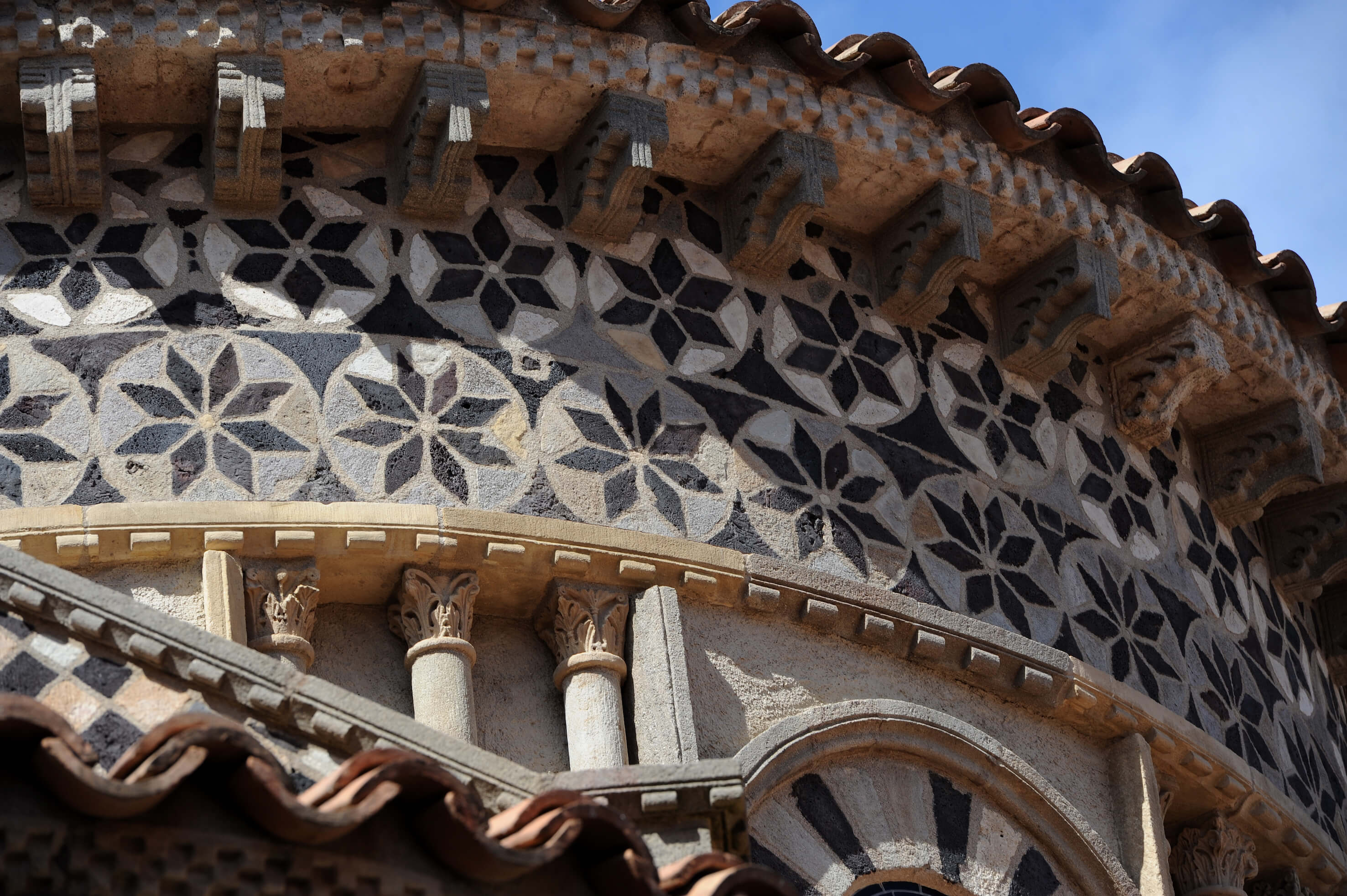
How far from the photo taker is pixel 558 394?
→ 6133mm

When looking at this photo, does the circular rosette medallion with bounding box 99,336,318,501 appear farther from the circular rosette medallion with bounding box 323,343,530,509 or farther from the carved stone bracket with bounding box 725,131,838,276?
the carved stone bracket with bounding box 725,131,838,276

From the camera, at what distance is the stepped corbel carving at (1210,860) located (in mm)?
6883

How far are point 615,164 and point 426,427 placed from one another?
1149 millimetres

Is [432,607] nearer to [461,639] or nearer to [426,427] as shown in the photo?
[461,639]

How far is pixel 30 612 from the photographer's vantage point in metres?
3.60

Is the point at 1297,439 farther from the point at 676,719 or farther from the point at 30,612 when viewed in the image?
the point at 30,612

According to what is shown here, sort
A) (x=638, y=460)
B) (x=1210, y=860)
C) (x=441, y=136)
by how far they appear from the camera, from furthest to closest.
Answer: (x=1210, y=860) < (x=441, y=136) < (x=638, y=460)

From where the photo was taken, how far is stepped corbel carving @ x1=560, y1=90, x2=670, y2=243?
6.40 m

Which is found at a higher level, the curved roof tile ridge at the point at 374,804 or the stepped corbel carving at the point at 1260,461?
the stepped corbel carving at the point at 1260,461

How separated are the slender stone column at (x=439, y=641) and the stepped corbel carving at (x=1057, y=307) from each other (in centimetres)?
251

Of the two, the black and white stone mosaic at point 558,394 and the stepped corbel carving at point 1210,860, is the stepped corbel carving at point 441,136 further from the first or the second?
the stepped corbel carving at point 1210,860

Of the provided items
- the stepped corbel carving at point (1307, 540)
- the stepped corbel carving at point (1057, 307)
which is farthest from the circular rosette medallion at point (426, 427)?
the stepped corbel carving at point (1307, 540)

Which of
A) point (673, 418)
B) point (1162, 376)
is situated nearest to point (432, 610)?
point (673, 418)

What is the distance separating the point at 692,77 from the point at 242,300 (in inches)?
65.5
